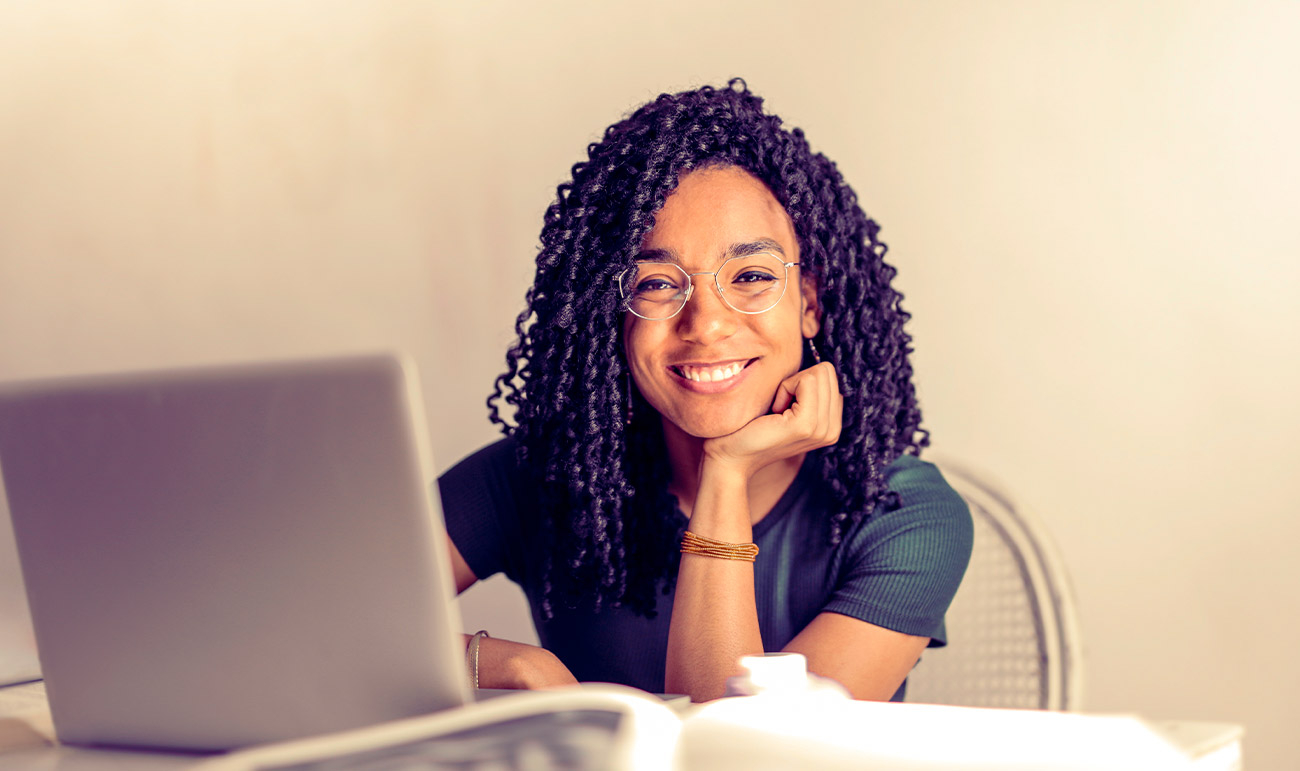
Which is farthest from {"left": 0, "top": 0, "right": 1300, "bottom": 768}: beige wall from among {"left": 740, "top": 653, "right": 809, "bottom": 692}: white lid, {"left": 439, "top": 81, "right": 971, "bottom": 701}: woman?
{"left": 740, "top": 653, "right": 809, "bottom": 692}: white lid

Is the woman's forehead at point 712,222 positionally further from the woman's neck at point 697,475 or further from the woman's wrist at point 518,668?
the woman's wrist at point 518,668

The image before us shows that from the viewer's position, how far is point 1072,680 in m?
1.54

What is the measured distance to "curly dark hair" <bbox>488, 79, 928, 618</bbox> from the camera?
144cm

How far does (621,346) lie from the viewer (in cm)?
149

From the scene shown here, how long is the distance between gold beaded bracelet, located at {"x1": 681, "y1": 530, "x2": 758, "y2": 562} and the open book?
2.28 ft

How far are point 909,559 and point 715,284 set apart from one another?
45 centimetres

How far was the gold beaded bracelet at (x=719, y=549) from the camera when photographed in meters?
1.34

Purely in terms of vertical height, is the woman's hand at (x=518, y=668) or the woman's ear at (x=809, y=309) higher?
the woman's ear at (x=809, y=309)

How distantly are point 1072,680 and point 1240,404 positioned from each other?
78cm

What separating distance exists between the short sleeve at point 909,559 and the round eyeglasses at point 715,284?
329mm

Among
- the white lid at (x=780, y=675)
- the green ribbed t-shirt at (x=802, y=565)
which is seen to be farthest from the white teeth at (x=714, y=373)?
the white lid at (x=780, y=675)

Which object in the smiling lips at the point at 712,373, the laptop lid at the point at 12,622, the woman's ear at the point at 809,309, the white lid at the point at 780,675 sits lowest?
the white lid at the point at 780,675

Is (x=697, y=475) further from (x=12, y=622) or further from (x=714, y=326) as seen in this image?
(x=12, y=622)

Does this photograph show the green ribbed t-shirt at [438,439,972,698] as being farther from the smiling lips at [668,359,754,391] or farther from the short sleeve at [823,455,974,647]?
the smiling lips at [668,359,754,391]
